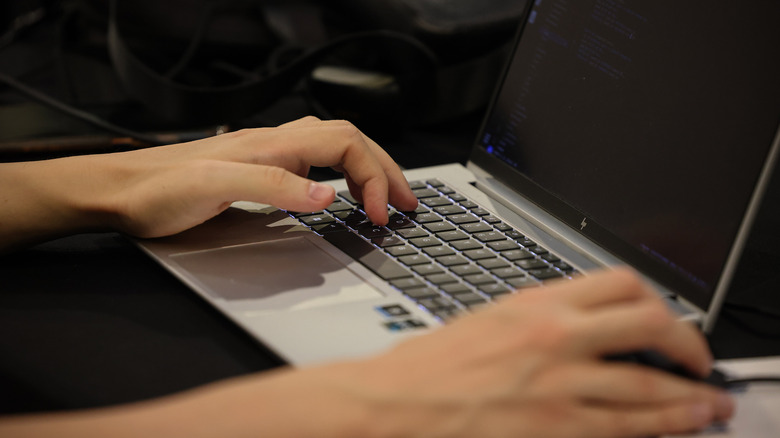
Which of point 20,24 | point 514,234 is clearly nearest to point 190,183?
point 514,234

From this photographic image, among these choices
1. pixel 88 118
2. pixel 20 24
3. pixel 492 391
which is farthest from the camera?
pixel 20 24

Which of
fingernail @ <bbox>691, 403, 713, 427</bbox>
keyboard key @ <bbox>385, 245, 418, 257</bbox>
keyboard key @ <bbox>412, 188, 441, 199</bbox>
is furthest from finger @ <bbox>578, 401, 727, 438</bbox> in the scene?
keyboard key @ <bbox>412, 188, 441, 199</bbox>

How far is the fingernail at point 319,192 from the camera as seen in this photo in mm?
595

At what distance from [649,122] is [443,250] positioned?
0.18 meters

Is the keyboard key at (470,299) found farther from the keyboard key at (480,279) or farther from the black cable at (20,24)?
the black cable at (20,24)

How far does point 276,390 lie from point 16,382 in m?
0.20

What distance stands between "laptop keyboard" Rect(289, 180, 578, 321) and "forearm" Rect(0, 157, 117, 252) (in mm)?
156

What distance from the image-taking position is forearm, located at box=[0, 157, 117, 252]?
619mm

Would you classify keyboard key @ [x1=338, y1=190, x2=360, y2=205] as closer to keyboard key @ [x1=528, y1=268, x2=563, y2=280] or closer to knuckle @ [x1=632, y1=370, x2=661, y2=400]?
keyboard key @ [x1=528, y1=268, x2=563, y2=280]

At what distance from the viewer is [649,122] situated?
0.60 m

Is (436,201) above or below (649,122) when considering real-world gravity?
below

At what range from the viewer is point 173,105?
962mm

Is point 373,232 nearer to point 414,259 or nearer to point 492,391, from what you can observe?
point 414,259

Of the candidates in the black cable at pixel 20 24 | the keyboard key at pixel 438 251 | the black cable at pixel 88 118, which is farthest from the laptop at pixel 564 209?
the black cable at pixel 20 24
